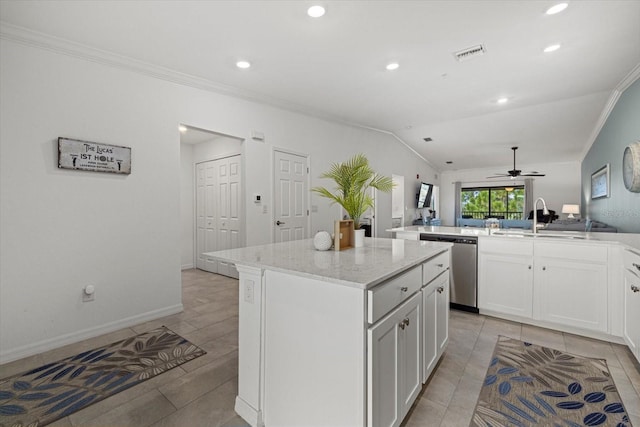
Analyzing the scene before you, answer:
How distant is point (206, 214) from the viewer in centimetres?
528

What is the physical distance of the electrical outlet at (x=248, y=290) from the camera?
1574 mm

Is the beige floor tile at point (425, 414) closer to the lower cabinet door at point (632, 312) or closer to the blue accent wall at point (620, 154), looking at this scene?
the lower cabinet door at point (632, 312)

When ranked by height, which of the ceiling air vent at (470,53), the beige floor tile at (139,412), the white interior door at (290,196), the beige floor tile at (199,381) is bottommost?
the beige floor tile at (139,412)

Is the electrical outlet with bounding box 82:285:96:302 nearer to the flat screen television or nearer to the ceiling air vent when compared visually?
the ceiling air vent

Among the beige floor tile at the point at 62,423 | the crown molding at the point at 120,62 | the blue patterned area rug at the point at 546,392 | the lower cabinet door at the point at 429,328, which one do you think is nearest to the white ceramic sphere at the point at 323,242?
the lower cabinet door at the point at 429,328

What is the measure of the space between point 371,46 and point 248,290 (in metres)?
2.57

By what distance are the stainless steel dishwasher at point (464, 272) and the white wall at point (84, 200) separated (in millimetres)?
3085

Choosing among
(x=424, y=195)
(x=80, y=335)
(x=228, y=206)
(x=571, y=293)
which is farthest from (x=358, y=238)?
(x=424, y=195)

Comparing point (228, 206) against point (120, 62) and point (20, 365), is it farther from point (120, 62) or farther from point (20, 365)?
point (20, 365)

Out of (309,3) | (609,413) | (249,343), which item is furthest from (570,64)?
(249,343)

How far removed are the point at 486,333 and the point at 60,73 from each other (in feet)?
14.9

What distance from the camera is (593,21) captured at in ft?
8.24

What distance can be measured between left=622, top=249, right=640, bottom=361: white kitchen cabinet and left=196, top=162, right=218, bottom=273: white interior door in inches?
199

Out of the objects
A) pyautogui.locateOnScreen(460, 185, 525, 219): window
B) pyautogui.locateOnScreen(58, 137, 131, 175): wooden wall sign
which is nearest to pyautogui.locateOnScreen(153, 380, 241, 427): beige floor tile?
pyautogui.locateOnScreen(58, 137, 131, 175): wooden wall sign
